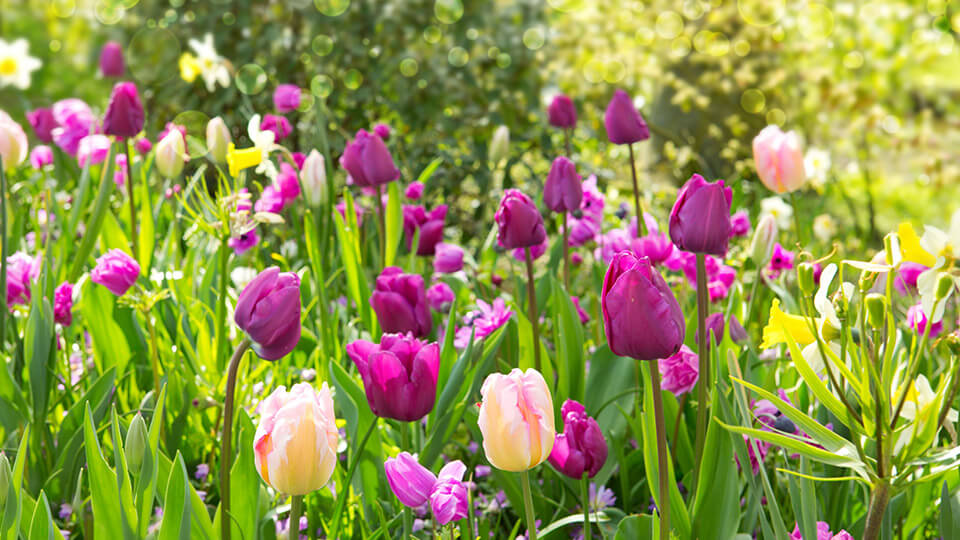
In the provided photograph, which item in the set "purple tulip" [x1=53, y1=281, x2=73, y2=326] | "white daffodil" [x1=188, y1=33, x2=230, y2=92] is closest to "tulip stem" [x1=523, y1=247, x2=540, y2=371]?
"purple tulip" [x1=53, y1=281, x2=73, y2=326]

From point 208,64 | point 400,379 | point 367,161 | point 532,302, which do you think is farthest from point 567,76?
point 400,379

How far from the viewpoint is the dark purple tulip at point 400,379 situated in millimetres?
1022

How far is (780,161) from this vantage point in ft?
5.41

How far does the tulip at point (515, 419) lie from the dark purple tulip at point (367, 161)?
0.98 m

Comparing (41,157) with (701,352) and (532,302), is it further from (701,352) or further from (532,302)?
(701,352)

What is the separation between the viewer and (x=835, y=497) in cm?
125

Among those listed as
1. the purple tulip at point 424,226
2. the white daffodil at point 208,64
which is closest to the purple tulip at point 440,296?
the purple tulip at point 424,226

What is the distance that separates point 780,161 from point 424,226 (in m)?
0.70

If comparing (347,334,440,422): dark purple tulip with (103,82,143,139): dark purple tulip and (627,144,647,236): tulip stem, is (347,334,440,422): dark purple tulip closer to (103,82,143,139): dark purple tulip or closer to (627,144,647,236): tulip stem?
(627,144,647,236): tulip stem

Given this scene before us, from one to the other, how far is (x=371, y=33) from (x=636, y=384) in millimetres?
2661

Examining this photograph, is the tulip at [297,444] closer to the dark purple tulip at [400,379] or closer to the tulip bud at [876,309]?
the dark purple tulip at [400,379]

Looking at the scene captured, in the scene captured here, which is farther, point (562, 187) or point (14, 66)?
point (14, 66)

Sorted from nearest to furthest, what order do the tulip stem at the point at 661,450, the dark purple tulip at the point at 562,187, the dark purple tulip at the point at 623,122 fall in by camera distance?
the tulip stem at the point at 661,450
the dark purple tulip at the point at 562,187
the dark purple tulip at the point at 623,122

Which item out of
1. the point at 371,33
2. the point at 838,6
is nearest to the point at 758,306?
the point at 371,33
